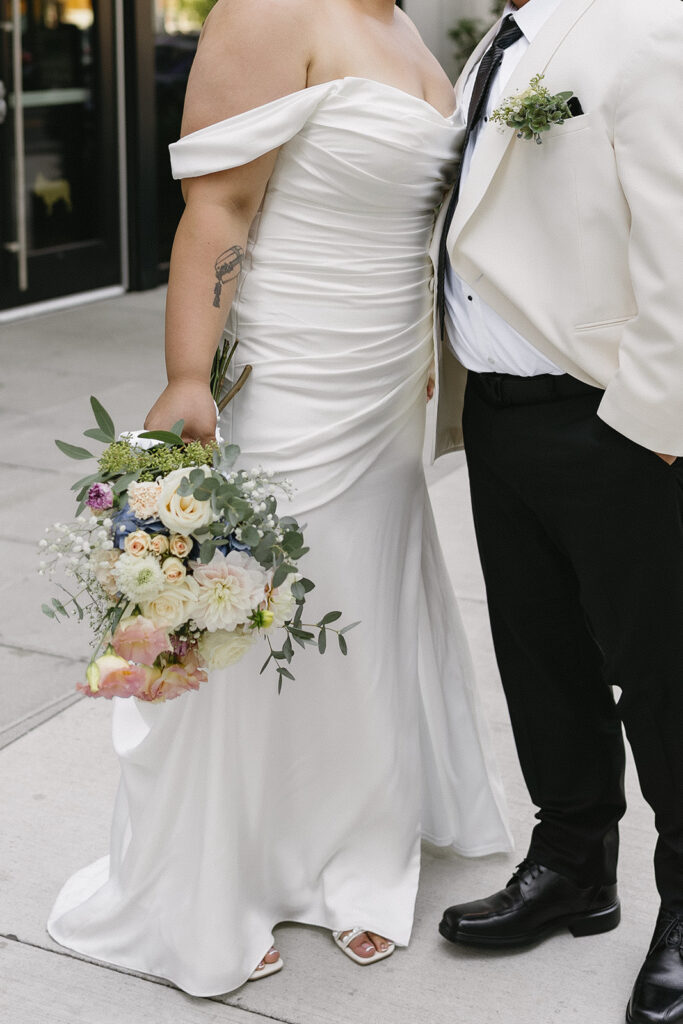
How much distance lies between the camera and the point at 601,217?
2.06 metres

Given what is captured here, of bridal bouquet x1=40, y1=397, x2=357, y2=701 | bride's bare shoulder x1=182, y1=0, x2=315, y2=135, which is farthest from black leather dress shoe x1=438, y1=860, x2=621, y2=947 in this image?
bride's bare shoulder x1=182, y1=0, x2=315, y2=135

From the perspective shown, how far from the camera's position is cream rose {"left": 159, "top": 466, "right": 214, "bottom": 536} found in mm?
1921

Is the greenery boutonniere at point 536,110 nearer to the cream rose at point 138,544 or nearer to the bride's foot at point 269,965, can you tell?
the cream rose at point 138,544

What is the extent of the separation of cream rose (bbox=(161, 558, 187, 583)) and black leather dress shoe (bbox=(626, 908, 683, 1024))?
1172 mm

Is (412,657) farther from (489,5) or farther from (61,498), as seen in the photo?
(489,5)

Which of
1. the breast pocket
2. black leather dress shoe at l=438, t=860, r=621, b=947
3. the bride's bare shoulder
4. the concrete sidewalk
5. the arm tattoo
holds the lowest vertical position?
the concrete sidewalk

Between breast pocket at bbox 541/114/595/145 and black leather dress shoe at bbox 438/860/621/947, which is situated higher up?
breast pocket at bbox 541/114/595/145

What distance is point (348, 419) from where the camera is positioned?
2.39 metres

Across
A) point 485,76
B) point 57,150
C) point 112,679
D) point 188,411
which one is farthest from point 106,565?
point 57,150

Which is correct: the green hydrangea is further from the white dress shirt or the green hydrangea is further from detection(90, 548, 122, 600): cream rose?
the white dress shirt

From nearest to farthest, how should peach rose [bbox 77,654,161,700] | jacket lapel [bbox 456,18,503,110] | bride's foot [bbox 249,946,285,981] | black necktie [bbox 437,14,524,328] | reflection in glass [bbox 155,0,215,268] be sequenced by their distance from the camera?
peach rose [bbox 77,654,161,700], black necktie [bbox 437,14,524,328], jacket lapel [bbox 456,18,503,110], bride's foot [bbox 249,946,285,981], reflection in glass [bbox 155,0,215,268]

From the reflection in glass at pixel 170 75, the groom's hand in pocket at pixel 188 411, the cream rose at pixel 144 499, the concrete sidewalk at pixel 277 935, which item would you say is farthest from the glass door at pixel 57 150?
the cream rose at pixel 144 499

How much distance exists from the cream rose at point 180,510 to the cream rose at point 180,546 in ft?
0.04

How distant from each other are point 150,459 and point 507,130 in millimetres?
795
